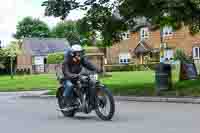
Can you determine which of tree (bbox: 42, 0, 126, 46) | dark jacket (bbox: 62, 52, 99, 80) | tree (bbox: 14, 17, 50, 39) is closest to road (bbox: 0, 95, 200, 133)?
dark jacket (bbox: 62, 52, 99, 80)

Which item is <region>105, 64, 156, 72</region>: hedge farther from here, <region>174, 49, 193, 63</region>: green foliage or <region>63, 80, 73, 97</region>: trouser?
<region>63, 80, 73, 97</region>: trouser

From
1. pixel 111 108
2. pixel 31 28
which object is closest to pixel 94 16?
pixel 111 108

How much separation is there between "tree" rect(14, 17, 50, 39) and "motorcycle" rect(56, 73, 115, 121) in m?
114

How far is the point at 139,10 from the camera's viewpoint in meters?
21.4

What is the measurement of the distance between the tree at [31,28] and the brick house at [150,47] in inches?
2087

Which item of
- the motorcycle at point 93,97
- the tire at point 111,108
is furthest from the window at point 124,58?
the tire at point 111,108

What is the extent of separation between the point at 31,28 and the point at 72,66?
381 feet

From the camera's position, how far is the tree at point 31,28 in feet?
418

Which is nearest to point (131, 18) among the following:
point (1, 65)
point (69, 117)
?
point (69, 117)

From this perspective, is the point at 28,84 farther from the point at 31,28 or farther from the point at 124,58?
the point at 31,28

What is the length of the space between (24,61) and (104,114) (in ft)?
283

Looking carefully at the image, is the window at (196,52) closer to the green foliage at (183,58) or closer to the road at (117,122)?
the green foliage at (183,58)

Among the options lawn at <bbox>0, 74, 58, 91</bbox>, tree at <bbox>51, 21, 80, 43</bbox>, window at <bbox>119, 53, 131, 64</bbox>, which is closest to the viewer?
lawn at <bbox>0, 74, 58, 91</bbox>

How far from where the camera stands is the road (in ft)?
34.5
